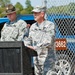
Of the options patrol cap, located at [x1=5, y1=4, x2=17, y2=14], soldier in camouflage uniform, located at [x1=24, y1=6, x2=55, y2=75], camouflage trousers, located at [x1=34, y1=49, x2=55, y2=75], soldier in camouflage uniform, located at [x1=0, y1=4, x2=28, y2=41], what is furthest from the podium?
patrol cap, located at [x1=5, y1=4, x2=17, y2=14]

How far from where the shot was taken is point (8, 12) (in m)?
5.70

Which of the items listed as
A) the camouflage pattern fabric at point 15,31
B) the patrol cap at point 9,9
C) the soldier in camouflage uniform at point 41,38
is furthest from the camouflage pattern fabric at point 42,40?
the patrol cap at point 9,9

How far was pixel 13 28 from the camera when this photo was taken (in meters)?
5.73

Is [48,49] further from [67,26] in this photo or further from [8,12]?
[67,26]

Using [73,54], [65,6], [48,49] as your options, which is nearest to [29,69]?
[48,49]

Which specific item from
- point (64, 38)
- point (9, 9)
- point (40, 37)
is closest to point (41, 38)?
point (40, 37)

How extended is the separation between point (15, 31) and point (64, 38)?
139 inches

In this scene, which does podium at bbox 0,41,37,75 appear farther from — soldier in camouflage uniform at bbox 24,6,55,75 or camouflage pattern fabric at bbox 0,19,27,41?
camouflage pattern fabric at bbox 0,19,27,41

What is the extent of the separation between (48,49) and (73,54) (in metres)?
3.57

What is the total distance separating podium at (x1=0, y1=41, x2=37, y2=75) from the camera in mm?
4336

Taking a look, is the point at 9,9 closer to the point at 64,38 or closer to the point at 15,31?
the point at 15,31

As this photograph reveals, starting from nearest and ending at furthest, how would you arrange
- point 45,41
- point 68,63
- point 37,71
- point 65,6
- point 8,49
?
point 8,49
point 45,41
point 37,71
point 65,6
point 68,63

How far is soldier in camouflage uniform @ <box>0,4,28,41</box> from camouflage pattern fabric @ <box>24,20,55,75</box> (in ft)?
1.25

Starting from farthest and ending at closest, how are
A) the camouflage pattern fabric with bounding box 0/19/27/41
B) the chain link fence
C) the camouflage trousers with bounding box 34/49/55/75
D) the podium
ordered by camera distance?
the chain link fence
the camouflage pattern fabric with bounding box 0/19/27/41
the camouflage trousers with bounding box 34/49/55/75
the podium
